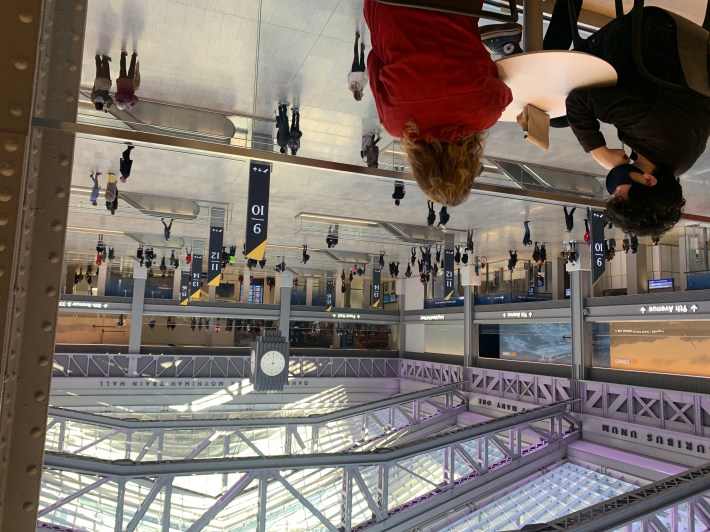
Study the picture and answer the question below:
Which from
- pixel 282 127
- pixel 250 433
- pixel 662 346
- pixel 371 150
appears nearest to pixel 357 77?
pixel 282 127

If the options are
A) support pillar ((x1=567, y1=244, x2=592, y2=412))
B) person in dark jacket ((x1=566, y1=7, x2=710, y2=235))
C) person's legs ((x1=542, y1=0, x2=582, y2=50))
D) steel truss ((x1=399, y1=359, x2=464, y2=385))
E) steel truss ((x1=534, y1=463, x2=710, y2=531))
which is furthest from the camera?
steel truss ((x1=399, y1=359, x2=464, y2=385))

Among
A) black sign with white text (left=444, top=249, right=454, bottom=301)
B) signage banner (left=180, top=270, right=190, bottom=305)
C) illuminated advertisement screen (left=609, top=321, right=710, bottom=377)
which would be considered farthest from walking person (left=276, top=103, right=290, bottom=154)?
signage banner (left=180, top=270, right=190, bottom=305)

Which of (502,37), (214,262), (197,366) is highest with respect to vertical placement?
(214,262)

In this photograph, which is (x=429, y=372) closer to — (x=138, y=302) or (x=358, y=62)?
(x=138, y=302)

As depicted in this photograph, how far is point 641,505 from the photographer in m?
4.34

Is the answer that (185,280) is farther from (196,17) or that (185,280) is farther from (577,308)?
(196,17)

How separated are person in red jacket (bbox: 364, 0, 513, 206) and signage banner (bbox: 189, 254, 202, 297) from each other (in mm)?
18112

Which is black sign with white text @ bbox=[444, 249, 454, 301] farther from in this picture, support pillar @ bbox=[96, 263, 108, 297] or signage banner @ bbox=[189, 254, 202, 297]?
support pillar @ bbox=[96, 263, 108, 297]

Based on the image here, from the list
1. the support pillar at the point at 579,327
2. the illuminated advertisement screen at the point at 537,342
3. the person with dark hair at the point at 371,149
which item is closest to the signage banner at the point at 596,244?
the support pillar at the point at 579,327

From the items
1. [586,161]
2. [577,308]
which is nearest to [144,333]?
[577,308]

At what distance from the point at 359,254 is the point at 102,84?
15.4 metres

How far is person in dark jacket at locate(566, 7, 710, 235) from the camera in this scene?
151 centimetres

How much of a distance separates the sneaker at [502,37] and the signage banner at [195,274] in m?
17.9

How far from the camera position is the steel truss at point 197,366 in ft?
68.2
